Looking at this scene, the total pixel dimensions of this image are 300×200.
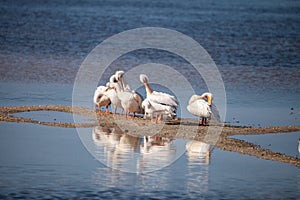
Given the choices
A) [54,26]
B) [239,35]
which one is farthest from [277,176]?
[54,26]

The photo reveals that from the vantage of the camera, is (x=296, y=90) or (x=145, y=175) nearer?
(x=145, y=175)

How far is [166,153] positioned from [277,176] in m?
1.69

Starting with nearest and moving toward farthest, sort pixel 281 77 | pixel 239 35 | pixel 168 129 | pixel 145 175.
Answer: pixel 145 175 → pixel 168 129 → pixel 281 77 → pixel 239 35

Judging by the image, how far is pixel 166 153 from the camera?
33.5 feet

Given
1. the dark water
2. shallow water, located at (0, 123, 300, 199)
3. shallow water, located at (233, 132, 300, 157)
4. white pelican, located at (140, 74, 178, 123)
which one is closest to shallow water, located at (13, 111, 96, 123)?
the dark water

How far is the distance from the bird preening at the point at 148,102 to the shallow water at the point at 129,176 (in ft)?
6.09

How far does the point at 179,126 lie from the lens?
40.0ft

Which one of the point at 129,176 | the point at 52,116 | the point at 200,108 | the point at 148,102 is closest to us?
the point at 129,176

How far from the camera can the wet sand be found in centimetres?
1059

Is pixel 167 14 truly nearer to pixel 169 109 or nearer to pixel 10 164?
pixel 169 109

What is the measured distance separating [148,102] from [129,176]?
354 centimetres

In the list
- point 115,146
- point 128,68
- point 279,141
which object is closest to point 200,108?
point 279,141

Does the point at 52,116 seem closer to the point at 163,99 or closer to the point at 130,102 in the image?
the point at 130,102

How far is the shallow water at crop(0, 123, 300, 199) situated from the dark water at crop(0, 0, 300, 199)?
0.04 ft
